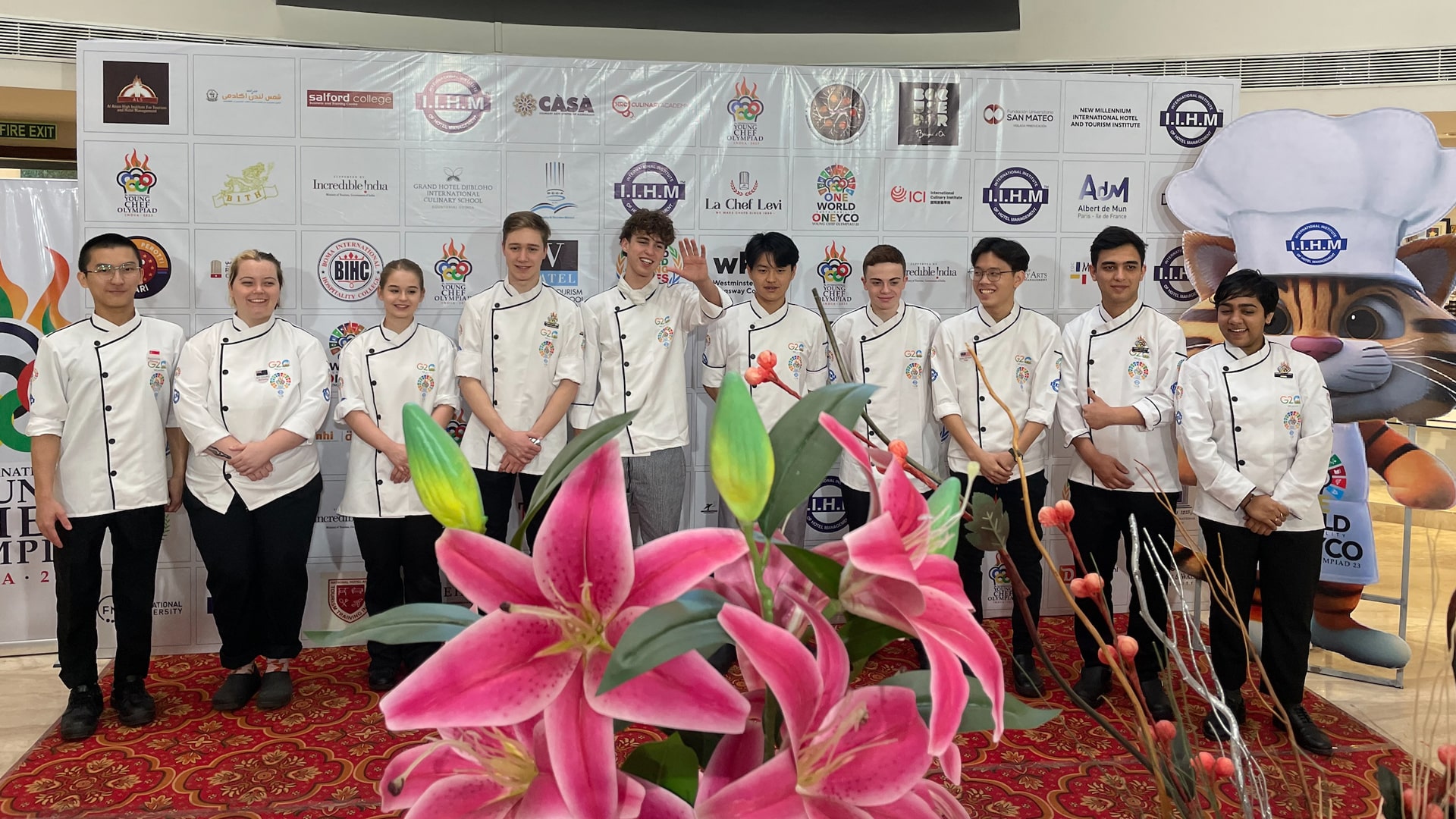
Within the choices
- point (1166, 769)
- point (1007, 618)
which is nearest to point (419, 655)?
point (1007, 618)

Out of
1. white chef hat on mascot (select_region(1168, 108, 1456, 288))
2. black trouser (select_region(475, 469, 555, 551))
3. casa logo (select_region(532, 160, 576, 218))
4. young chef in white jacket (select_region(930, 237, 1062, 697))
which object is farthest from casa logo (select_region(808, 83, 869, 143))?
black trouser (select_region(475, 469, 555, 551))

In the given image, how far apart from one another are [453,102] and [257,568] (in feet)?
6.03

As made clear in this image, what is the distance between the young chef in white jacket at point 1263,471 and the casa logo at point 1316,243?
938 millimetres

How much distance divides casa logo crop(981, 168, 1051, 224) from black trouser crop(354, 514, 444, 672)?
8.36 feet

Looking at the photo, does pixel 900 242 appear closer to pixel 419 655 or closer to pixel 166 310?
pixel 419 655

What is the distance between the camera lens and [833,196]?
12.5ft

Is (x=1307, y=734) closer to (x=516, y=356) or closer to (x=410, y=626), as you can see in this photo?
(x=516, y=356)

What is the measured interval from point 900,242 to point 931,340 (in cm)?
50

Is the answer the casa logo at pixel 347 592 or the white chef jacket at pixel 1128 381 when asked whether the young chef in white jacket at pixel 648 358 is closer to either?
the casa logo at pixel 347 592

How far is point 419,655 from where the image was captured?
3164 mm

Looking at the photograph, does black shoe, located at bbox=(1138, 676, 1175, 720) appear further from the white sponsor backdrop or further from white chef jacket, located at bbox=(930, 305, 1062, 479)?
the white sponsor backdrop

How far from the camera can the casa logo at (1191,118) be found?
13.0ft

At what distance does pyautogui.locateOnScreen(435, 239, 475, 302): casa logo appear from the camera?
3.62m

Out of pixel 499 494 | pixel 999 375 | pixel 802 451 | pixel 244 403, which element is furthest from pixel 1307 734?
pixel 244 403
